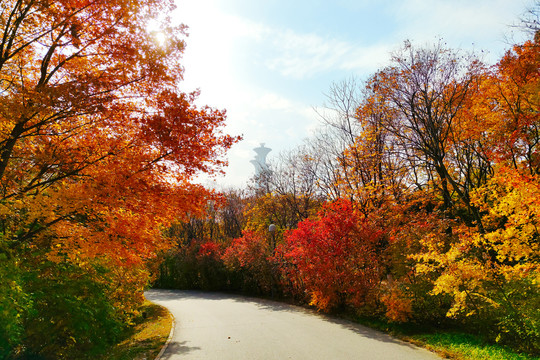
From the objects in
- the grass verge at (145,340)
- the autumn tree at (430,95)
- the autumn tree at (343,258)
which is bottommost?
the grass verge at (145,340)

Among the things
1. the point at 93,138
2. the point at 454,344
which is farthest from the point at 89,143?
the point at 454,344

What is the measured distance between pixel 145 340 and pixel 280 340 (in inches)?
179

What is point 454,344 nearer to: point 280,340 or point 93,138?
point 280,340

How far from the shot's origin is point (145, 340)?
1001cm

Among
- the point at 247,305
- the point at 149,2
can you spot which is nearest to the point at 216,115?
the point at 149,2

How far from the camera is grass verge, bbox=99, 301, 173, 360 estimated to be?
A: 331 inches

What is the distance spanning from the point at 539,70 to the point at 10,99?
1683cm

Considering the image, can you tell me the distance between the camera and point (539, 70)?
12.1 metres

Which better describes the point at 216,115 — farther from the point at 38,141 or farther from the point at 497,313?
the point at 497,313

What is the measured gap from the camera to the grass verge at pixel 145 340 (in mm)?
8398

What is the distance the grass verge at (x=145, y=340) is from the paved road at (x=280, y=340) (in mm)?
433

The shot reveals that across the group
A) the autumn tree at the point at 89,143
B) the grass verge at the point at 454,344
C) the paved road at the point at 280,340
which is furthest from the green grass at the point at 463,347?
the autumn tree at the point at 89,143

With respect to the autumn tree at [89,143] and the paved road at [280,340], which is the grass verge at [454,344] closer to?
the paved road at [280,340]

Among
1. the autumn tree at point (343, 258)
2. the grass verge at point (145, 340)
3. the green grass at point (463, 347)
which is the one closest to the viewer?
the green grass at point (463, 347)
